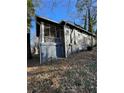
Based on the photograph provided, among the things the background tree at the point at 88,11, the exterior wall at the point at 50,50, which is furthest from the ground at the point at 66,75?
the background tree at the point at 88,11

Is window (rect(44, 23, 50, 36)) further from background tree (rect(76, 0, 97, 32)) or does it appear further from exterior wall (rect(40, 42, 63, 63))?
background tree (rect(76, 0, 97, 32))

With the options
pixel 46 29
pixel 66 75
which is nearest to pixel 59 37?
pixel 46 29

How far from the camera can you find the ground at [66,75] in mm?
1711

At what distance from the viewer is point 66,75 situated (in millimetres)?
1737

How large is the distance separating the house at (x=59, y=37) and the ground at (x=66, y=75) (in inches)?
2.1

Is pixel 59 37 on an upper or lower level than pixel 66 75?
upper

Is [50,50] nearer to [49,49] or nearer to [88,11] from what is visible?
[49,49]

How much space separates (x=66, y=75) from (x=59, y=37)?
0.29 meters

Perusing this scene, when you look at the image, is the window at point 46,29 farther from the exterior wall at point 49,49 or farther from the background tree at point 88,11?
the background tree at point 88,11

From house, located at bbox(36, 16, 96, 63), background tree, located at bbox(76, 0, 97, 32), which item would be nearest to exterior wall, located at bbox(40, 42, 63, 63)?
house, located at bbox(36, 16, 96, 63)

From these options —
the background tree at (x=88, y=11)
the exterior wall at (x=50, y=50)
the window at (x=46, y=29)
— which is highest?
the background tree at (x=88, y=11)

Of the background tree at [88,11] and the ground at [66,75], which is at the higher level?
the background tree at [88,11]
